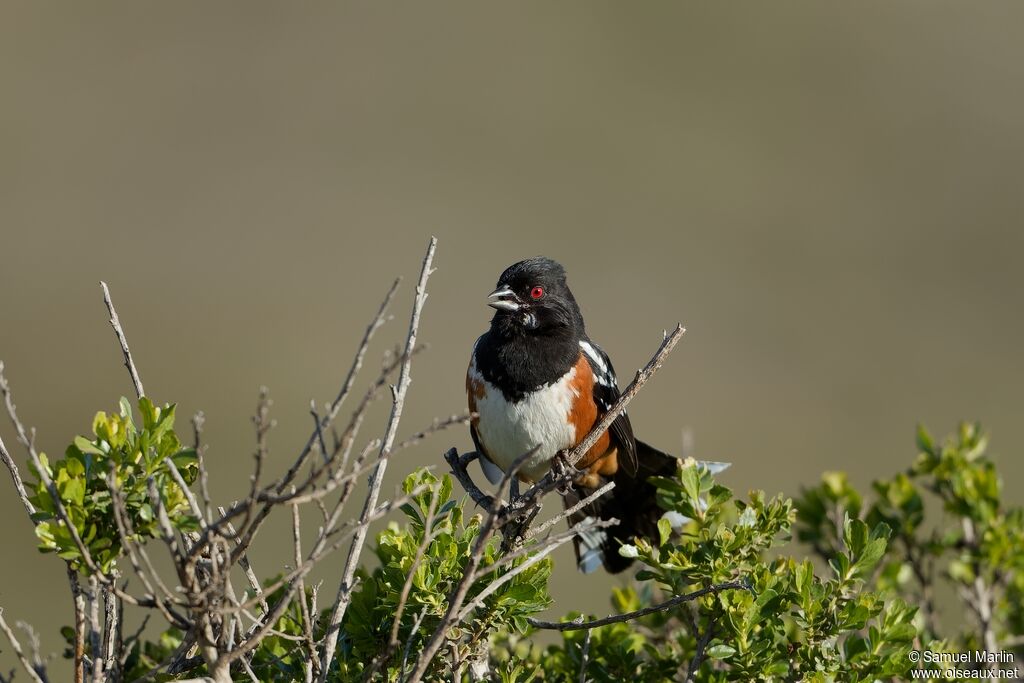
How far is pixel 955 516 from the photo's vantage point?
3.29 meters

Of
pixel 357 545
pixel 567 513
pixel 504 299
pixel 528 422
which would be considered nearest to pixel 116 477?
pixel 357 545

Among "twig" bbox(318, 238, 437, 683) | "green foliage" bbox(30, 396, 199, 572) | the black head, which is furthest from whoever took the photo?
the black head

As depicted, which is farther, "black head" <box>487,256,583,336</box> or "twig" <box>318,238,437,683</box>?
"black head" <box>487,256,583,336</box>

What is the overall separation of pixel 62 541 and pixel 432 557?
71cm

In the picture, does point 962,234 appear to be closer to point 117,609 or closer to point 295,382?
point 295,382

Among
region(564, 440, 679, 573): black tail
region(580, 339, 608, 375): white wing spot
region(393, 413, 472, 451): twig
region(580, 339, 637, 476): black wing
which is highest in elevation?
region(580, 339, 608, 375): white wing spot

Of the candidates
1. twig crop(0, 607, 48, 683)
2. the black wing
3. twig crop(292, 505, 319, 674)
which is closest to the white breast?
the black wing

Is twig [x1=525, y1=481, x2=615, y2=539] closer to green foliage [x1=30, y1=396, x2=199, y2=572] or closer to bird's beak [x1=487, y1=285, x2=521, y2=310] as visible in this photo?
green foliage [x1=30, y1=396, x2=199, y2=572]

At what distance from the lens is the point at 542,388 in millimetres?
3500

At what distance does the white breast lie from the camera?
3465mm

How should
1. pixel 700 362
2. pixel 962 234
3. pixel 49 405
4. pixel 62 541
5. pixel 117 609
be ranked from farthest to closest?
pixel 962 234 < pixel 700 362 < pixel 49 405 < pixel 117 609 < pixel 62 541

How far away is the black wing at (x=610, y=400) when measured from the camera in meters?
3.67

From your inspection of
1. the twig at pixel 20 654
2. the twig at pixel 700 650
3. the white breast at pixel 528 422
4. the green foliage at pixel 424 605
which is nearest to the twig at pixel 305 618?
the green foliage at pixel 424 605

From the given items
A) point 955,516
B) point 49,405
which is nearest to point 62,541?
point 955,516
